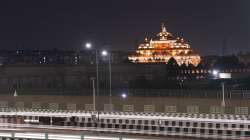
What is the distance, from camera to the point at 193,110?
5244 centimetres

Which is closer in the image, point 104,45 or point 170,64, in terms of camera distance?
point 104,45

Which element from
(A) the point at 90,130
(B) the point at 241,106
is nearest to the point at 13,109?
(A) the point at 90,130

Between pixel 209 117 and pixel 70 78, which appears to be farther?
pixel 70 78

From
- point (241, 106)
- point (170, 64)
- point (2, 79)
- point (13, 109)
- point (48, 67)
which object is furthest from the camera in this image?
point (170, 64)

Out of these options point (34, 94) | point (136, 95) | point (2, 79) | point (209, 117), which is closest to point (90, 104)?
point (136, 95)

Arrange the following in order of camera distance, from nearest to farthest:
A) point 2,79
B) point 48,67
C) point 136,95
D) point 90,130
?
1. point 90,130
2. point 136,95
3. point 2,79
4. point 48,67

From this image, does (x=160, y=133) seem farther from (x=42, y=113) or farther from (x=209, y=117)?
(x=42, y=113)

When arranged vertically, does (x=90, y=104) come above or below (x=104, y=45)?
below

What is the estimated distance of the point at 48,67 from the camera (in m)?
138

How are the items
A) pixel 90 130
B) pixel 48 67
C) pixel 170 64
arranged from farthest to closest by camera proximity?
pixel 170 64, pixel 48 67, pixel 90 130

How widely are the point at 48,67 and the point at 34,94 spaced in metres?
74.3

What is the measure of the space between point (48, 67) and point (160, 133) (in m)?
99.8

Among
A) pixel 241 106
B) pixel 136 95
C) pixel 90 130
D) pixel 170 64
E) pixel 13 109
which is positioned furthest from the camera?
pixel 170 64

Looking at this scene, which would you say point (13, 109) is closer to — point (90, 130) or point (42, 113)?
point (42, 113)
